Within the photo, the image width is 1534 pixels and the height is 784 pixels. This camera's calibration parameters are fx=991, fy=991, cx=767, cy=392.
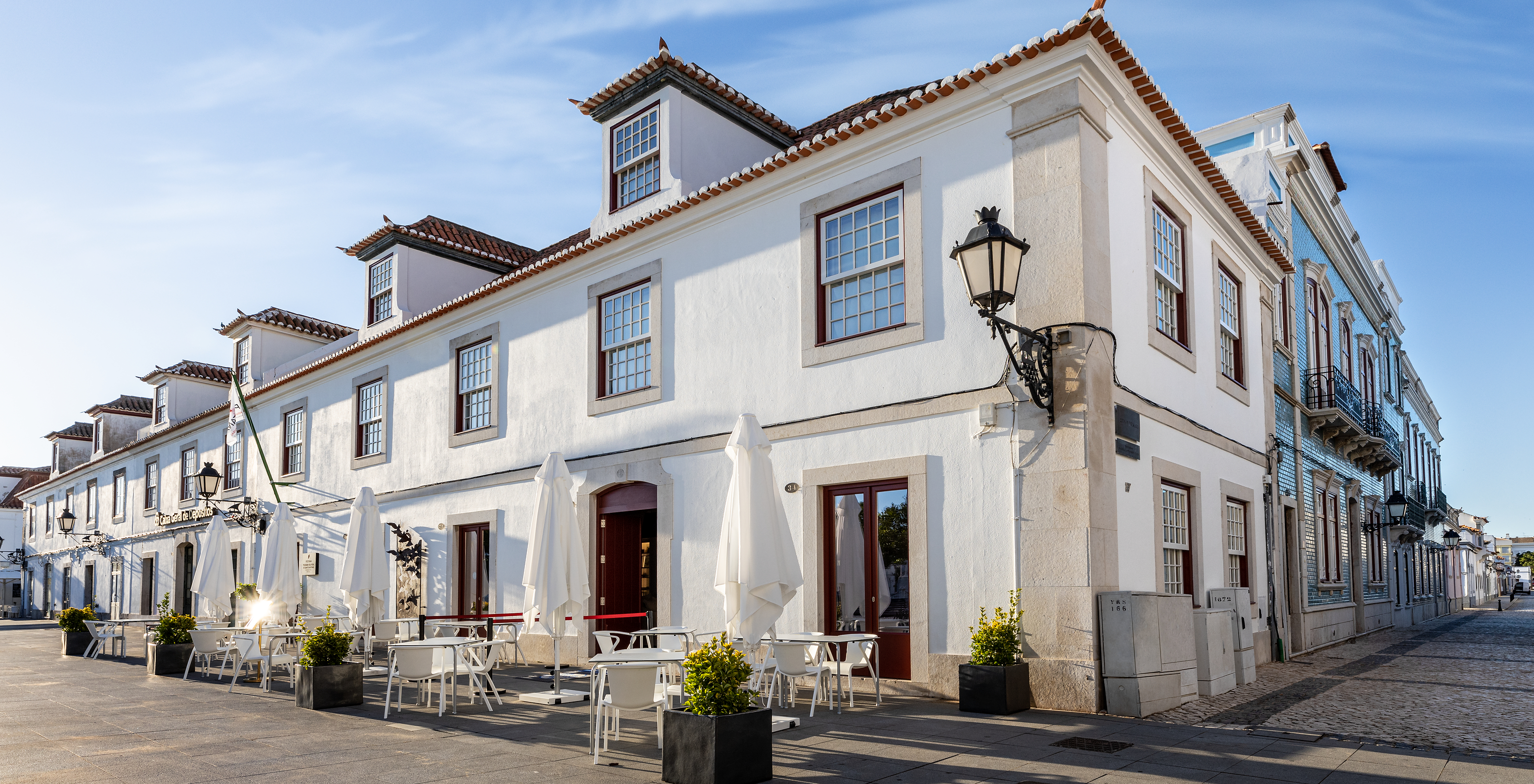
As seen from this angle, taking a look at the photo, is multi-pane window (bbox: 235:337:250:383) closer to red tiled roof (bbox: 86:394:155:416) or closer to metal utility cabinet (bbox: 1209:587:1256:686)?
red tiled roof (bbox: 86:394:155:416)

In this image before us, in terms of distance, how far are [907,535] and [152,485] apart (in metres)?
26.7

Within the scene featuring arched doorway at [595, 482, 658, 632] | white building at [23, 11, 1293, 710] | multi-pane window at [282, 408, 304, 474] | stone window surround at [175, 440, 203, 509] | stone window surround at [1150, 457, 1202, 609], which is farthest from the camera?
stone window surround at [175, 440, 203, 509]

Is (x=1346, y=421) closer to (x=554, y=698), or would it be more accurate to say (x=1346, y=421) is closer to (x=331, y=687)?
(x=554, y=698)

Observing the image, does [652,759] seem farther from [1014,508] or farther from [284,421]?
[284,421]

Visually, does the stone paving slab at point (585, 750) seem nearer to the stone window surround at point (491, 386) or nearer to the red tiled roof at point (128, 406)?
the stone window surround at point (491, 386)

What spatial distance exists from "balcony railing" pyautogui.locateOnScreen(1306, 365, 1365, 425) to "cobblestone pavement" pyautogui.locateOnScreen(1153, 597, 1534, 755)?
405 cm

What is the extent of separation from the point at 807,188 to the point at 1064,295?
10.7ft

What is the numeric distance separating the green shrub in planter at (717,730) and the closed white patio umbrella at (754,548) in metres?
1.59

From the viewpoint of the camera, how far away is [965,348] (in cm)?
906

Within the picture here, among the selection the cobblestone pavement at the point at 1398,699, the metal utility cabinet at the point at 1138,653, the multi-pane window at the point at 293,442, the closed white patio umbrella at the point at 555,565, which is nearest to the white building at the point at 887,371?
the metal utility cabinet at the point at 1138,653

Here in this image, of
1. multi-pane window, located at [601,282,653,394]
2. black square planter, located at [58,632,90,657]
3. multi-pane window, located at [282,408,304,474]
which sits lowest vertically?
black square planter, located at [58,632,90,657]

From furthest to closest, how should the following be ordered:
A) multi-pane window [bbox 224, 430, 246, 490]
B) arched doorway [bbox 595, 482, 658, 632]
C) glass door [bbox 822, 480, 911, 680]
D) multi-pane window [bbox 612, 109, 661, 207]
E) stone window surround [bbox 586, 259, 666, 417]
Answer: multi-pane window [bbox 224, 430, 246, 490]
multi-pane window [bbox 612, 109, 661, 207]
arched doorway [bbox 595, 482, 658, 632]
stone window surround [bbox 586, 259, 666, 417]
glass door [bbox 822, 480, 911, 680]

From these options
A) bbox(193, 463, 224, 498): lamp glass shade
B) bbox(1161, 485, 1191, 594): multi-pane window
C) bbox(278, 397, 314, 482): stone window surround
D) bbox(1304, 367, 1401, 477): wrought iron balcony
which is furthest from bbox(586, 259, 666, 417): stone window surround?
bbox(1304, 367, 1401, 477): wrought iron balcony

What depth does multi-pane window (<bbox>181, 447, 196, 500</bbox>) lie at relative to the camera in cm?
2562
